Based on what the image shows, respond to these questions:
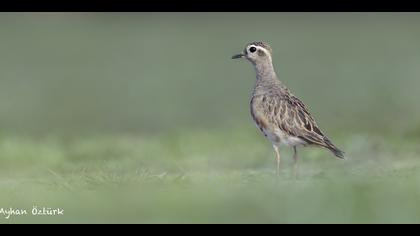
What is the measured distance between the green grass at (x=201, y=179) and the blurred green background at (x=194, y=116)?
34 mm

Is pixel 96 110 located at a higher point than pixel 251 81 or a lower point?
lower

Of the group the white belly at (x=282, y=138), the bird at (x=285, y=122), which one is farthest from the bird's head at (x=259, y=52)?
the white belly at (x=282, y=138)

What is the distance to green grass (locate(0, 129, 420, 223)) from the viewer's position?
1037cm

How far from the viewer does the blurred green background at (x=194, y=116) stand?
36.2 feet

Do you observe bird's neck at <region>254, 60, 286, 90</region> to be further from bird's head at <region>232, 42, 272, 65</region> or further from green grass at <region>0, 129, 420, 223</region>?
green grass at <region>0, 129, 420, 223</region>

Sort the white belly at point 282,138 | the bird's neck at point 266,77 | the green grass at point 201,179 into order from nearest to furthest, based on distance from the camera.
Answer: the green grass at point 201,179 → the white belly at point 282,138 → the bird's neck at point 266,77

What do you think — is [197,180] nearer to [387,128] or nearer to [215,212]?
[215,212]

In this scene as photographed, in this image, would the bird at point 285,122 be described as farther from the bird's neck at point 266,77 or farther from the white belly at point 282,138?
the bird's neck at point 266,77

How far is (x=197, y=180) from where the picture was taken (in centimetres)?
1386

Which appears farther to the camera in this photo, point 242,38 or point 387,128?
point 242,38

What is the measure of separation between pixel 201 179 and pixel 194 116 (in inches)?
474
